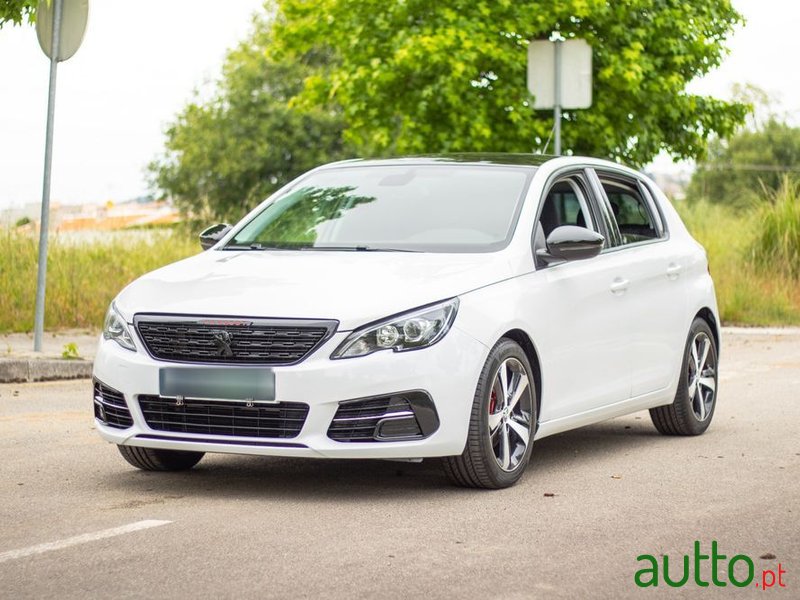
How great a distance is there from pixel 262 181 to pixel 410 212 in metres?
44.6

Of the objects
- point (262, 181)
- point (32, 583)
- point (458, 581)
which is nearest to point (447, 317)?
point (458, 581)

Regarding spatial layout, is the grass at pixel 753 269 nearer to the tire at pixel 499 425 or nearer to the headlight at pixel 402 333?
the tire at pixel 499 425

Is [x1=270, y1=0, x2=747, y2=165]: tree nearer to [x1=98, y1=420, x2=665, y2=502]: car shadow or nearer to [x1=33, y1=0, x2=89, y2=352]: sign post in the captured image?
[x1=33, y1=0, x2=89, y2=352]: sign post

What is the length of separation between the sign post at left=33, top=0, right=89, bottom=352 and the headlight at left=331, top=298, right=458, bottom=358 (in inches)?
270

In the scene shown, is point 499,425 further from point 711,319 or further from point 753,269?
point 753,269

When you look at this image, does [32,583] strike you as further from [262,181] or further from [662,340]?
[262,181]

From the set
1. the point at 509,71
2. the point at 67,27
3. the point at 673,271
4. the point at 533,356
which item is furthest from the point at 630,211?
the point at 509,71

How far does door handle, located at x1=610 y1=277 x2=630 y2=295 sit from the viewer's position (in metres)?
8.41

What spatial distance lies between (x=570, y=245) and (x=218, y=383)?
78.0 inches

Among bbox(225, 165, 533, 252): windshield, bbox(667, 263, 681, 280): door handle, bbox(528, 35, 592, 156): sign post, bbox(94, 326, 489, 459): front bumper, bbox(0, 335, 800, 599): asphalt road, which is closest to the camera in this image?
bbox(0, 335, 800, 599): asphalt road

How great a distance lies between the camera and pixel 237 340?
6766 millimetres

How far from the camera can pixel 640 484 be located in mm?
7562

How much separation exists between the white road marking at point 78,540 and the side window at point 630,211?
12.2 feet
